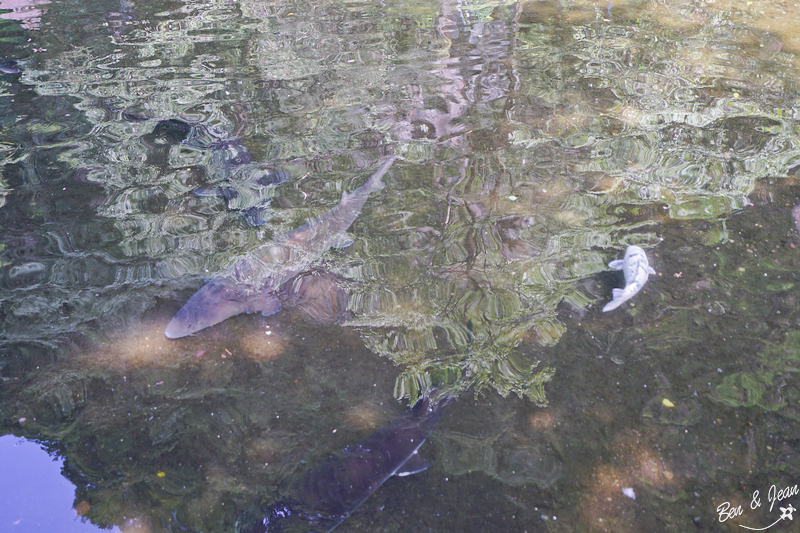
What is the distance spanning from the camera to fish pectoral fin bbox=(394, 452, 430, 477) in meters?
2.78

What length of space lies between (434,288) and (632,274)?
4.81 feet

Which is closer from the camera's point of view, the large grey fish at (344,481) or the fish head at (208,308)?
the large grey fish at (344,481)

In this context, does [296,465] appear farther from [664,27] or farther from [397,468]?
[664,27]

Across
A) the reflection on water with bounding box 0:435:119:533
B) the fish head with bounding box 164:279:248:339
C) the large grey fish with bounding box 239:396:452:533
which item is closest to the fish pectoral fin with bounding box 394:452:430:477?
the large grey fish with bounding box 239:396:452:533

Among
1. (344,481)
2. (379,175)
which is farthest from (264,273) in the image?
(344,481)

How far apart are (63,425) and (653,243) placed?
4.58 metres

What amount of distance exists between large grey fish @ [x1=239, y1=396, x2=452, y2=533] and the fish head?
1444mm

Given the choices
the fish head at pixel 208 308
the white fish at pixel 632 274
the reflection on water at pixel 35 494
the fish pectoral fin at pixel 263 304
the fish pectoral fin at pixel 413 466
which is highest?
the white fish at pixel 632 274

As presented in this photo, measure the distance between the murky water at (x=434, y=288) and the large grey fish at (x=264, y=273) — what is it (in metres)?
0.10

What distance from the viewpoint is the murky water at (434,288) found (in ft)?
9.29

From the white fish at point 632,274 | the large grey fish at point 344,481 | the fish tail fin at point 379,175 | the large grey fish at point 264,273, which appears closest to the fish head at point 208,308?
the large grey fish at point 264,273

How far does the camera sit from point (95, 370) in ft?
11.4

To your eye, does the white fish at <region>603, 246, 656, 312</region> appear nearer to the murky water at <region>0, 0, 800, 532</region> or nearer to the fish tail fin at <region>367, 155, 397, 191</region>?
the murky water at <region>0, 0, 800, 532</region>

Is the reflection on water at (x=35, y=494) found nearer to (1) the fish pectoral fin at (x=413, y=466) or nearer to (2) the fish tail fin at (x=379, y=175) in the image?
(1) the fish pectoral fin at (x=413, y=466)
